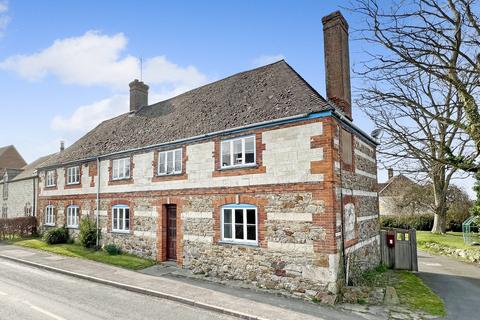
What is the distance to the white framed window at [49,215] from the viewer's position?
22500 mm

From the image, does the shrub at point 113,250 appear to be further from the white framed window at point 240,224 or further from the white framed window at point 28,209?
the white framed window at point 28,209

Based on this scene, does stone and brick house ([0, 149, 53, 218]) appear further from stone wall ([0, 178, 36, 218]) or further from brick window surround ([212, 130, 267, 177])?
brick window surround ([212, 130, 267, 177])

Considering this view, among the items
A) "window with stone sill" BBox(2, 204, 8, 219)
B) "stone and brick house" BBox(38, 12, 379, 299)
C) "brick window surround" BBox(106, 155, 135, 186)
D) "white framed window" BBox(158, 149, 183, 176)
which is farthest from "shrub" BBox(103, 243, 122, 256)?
"window with stone sill" BBox(2, 204, 8, 219)

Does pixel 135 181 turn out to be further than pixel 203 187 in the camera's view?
Yes

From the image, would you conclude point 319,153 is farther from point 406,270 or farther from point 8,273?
point 8,273

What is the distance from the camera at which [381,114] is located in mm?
15055

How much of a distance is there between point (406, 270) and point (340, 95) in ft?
28.8

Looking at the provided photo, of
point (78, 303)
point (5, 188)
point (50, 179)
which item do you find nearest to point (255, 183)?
point (78, 303)

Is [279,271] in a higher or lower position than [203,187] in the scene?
lower

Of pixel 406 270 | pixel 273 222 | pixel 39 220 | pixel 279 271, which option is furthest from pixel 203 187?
pixel 39 220

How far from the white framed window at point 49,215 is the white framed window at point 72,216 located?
2.25m

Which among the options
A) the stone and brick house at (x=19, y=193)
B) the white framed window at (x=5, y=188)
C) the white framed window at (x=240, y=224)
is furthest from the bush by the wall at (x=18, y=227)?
the white framed window at (x=240, y=224)

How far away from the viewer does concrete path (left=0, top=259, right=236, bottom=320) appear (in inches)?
333

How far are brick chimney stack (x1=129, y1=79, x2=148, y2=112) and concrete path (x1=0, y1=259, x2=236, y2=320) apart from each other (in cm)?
1317
